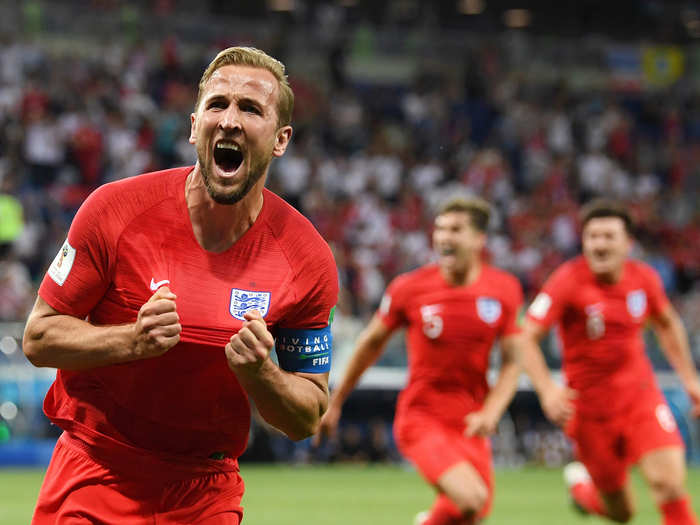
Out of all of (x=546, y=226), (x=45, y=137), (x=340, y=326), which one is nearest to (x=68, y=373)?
(x=340, y=326)

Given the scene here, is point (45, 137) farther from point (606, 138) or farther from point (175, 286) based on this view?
point (175, 286)

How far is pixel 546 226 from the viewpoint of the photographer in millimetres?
22625

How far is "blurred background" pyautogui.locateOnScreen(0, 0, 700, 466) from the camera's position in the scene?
18.1 metres

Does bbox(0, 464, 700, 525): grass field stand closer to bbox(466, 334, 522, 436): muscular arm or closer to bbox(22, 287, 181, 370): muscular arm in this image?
bbox(466, 334, 522, 436): muscular arm

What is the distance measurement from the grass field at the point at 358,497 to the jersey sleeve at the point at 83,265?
6956 mm

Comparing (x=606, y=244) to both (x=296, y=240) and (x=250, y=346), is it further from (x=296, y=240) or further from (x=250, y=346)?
(x=250, y=346)

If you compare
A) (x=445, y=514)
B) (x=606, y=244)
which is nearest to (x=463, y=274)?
(x=606, y=244)

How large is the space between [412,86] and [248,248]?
22032 mm

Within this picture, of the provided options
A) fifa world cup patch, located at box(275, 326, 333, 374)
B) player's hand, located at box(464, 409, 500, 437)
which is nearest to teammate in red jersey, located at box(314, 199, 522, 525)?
player's hand, located at box(464, 409, 500, 437)

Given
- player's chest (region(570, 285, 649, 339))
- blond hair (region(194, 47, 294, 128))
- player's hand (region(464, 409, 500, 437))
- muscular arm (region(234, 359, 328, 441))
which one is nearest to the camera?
muscular arm (region(234, 359, 328, 441))

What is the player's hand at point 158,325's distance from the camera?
12.0 feet

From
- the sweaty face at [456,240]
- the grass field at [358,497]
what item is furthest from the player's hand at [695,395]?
the grass field at [358,497]

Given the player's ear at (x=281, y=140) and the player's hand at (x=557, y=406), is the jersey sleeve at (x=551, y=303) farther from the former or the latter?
the player's ear at (x=281, y=140)

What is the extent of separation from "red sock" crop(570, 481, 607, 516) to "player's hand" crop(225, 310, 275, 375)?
23.6 ft
